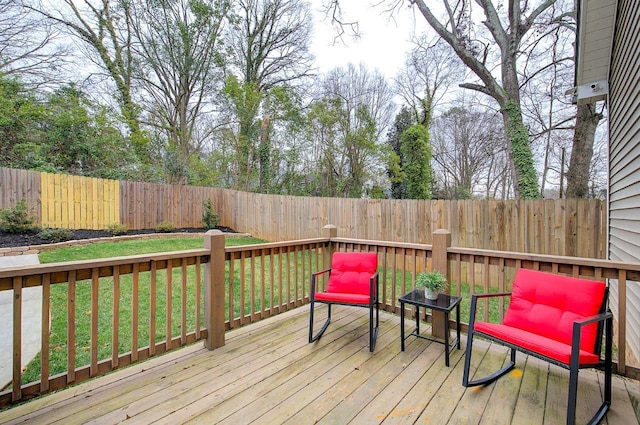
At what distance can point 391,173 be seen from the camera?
38.9 feet

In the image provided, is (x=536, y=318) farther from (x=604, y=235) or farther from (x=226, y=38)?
(x=226, y=38)

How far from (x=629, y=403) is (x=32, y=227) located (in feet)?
32.5

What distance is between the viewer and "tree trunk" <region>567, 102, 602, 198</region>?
635 cm

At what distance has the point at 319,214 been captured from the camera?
7.17 metres

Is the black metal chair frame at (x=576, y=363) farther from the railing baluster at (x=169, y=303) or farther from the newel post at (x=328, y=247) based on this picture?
the railing baluster at (x=169, y=303)

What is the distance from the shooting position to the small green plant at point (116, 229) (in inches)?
312

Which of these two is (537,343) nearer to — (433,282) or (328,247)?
(433,282)

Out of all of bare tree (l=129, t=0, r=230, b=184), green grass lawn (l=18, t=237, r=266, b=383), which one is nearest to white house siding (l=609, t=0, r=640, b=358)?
green grass lawn (l=18, t=237, r=266, b=383)

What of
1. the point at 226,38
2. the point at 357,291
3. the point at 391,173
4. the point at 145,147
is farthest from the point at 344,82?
the point at 357,291

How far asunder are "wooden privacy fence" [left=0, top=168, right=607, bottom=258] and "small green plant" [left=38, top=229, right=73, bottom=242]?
108 cm

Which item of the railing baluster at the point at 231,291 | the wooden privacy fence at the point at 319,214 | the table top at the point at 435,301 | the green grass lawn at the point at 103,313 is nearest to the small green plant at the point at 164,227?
the wooden privacy fence at the point at 319,214

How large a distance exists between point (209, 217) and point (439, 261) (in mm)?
8499

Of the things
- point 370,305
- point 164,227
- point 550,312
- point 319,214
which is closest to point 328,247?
point 370,305

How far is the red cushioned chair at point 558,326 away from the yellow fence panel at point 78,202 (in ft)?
30.6
